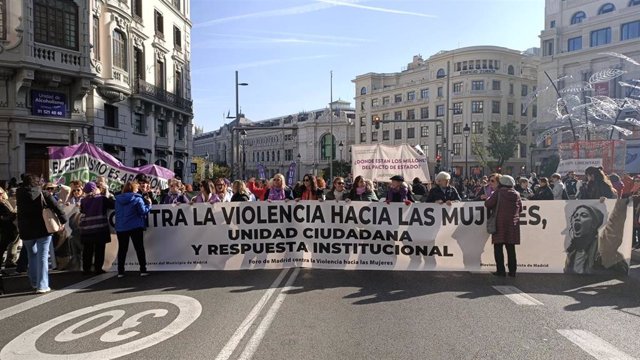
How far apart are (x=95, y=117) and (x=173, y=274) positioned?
19.1 meters

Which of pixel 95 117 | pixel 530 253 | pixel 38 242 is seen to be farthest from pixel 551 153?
pixel 38 242

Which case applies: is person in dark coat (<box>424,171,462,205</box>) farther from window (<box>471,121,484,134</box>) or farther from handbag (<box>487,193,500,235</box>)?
window (<box>471,121,484,134</box>)

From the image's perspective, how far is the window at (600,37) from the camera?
54469mm

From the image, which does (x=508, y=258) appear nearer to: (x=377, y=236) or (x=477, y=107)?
(x=377, y=236)

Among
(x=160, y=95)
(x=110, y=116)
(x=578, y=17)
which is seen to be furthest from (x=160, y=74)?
→ (x=578, y=17)

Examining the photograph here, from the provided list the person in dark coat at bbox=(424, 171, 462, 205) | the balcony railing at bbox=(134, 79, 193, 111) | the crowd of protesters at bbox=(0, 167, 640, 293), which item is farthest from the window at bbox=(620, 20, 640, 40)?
the person in dark coat at bbox=(424, 171, 462, 205)

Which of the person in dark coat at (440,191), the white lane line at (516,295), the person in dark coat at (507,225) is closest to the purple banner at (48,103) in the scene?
the person in dark coat at (440,191)

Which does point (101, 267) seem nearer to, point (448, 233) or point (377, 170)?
point (448, 233)

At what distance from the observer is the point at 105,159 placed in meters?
13.1

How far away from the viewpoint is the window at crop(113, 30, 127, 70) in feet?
88.6

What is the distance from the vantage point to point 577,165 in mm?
18562

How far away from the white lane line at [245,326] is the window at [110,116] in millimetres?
22355

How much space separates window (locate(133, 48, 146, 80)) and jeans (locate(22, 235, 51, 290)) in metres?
24.5

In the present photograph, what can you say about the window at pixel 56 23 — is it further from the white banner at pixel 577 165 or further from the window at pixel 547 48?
the window at pixel 547 48
